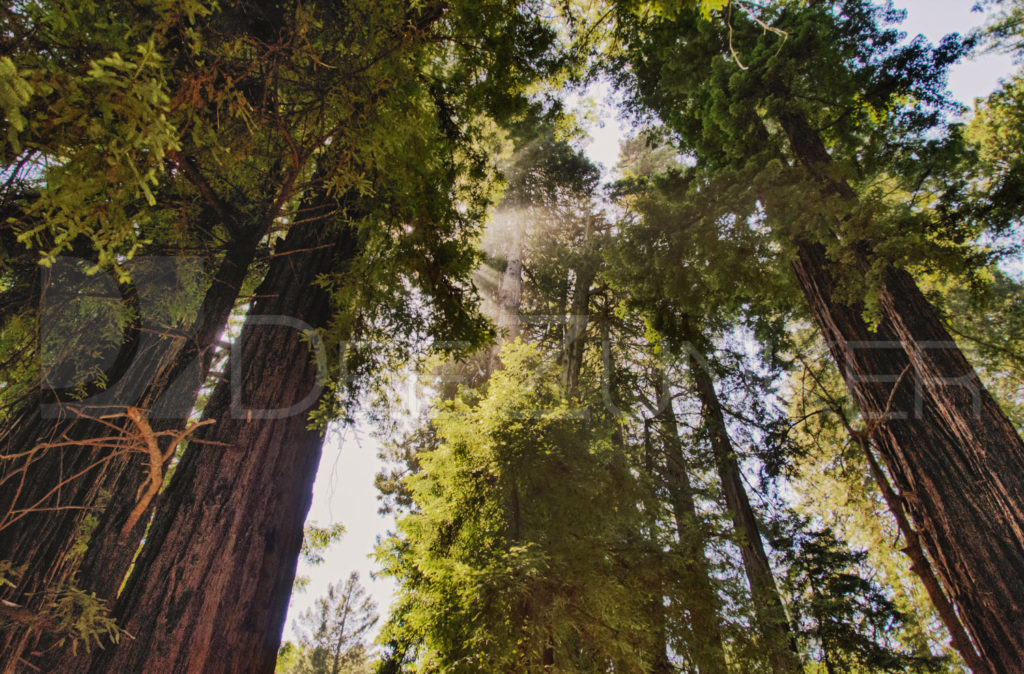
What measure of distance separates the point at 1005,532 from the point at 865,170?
4.33m

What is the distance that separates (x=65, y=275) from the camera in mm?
3494

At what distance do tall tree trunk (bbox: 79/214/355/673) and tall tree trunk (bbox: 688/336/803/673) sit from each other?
5460 mm

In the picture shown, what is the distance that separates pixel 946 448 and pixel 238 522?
4812 mm

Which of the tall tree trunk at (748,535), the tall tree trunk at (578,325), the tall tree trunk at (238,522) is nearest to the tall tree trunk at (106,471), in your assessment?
the tall tree trunk at (238,522)

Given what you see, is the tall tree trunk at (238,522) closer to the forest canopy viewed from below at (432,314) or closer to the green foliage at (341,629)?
the forest canopy viewed from below at (432,314)

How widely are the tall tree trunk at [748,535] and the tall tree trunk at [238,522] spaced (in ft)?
17.9

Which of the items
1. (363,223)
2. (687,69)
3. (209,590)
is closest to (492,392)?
(363,223)

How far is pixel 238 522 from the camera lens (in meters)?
2.30

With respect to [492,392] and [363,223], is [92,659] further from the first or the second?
[492,392]

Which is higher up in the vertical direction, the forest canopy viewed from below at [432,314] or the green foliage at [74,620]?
the forest canopy viewed from below at [432,314]

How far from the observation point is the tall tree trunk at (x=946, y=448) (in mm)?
2799

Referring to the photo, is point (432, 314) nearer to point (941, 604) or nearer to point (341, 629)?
point (941, 604)

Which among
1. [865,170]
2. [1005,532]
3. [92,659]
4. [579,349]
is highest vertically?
[579,349]

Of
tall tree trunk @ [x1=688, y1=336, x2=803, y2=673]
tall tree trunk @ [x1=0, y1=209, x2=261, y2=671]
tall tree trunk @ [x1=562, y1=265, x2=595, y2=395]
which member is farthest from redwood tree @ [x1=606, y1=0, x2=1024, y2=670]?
tall tree trunk @ [x1=562, y1=265, x2=595, y2=395]
